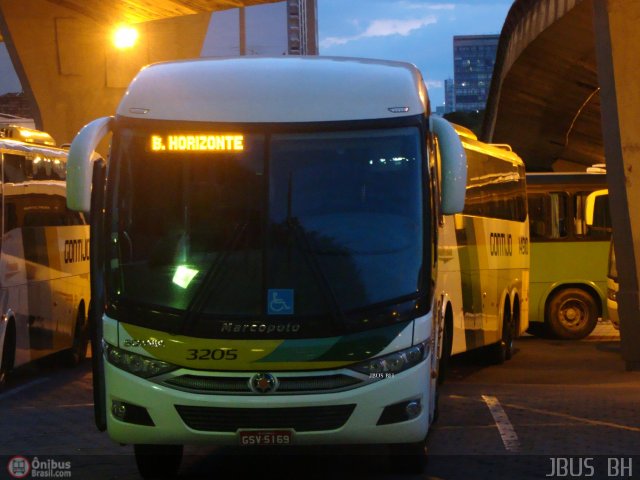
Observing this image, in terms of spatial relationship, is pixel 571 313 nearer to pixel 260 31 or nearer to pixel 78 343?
pixel 78 343

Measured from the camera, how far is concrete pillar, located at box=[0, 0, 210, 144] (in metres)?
28.3

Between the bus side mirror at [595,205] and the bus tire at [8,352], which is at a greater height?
the bus side mirror at [595,205]

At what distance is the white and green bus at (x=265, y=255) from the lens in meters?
8.18

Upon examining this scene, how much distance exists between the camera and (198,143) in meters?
8.77

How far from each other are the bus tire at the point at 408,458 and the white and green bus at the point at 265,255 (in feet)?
0.07

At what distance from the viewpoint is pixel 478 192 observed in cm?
1714

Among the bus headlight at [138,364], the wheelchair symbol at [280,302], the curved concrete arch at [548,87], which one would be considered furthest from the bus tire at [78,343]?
the curved concrete arch at [548,87]

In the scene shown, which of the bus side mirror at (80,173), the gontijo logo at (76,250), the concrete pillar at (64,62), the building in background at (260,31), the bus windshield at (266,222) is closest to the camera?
the bus windshield at (266,222)

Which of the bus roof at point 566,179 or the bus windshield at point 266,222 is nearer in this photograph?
the bus windshield at point 266,222

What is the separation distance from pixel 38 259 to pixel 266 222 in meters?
8.85

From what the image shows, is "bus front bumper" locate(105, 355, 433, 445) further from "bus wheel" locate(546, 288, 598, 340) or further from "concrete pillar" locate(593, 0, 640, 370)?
"bus wheel" locate(546, 288, 598, 340)

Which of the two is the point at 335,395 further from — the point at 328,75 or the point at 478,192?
the point at 478,192

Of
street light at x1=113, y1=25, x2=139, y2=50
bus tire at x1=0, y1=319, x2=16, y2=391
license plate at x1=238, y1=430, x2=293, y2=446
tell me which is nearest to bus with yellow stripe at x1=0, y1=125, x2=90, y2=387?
bus tire at x1=0, y1=319, x2=16, y2=391

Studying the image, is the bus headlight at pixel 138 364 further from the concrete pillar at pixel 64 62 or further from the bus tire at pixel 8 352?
the concrete pillar at pixel 64 62
